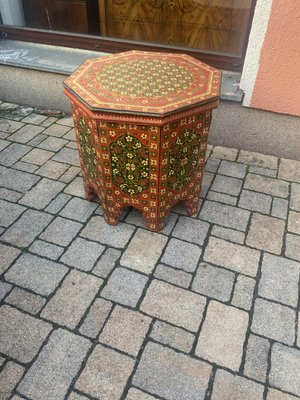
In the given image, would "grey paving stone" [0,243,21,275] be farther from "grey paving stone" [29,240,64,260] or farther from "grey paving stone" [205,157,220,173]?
"grey paving stone" [205,157,220,173]

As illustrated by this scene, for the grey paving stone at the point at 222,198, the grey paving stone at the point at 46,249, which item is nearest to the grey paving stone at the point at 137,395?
the grey paving stone at the point at 46,249

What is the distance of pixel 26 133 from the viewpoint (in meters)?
3.81

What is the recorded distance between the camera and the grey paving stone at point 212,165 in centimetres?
329

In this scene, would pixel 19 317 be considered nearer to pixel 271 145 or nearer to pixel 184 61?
pixel 184 61

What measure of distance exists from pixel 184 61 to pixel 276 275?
1731mm

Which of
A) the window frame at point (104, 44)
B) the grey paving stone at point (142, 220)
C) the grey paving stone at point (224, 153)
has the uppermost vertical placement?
the window frame at point (104, 44)

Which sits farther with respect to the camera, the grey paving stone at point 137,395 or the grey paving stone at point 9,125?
the grey paving stone at point 9,125

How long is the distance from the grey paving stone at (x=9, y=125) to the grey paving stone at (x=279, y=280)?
3035mm

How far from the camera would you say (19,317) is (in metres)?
2.11

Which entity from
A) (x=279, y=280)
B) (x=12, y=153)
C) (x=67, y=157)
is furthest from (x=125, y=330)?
(x=12, y=153)

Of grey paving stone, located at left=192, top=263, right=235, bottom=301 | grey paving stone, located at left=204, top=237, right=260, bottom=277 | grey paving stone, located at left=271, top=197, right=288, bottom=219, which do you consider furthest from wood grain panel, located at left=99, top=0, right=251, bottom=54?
grey paving stone, located at left=192, top=263, right=235, bottom=301

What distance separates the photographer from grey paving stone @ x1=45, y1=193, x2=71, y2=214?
9.32 ft

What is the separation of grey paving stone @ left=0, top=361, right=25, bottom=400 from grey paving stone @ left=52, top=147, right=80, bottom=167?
76.3 inches

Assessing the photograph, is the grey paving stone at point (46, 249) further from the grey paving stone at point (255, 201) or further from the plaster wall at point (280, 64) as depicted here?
the plaster wall at point (280, 64)
